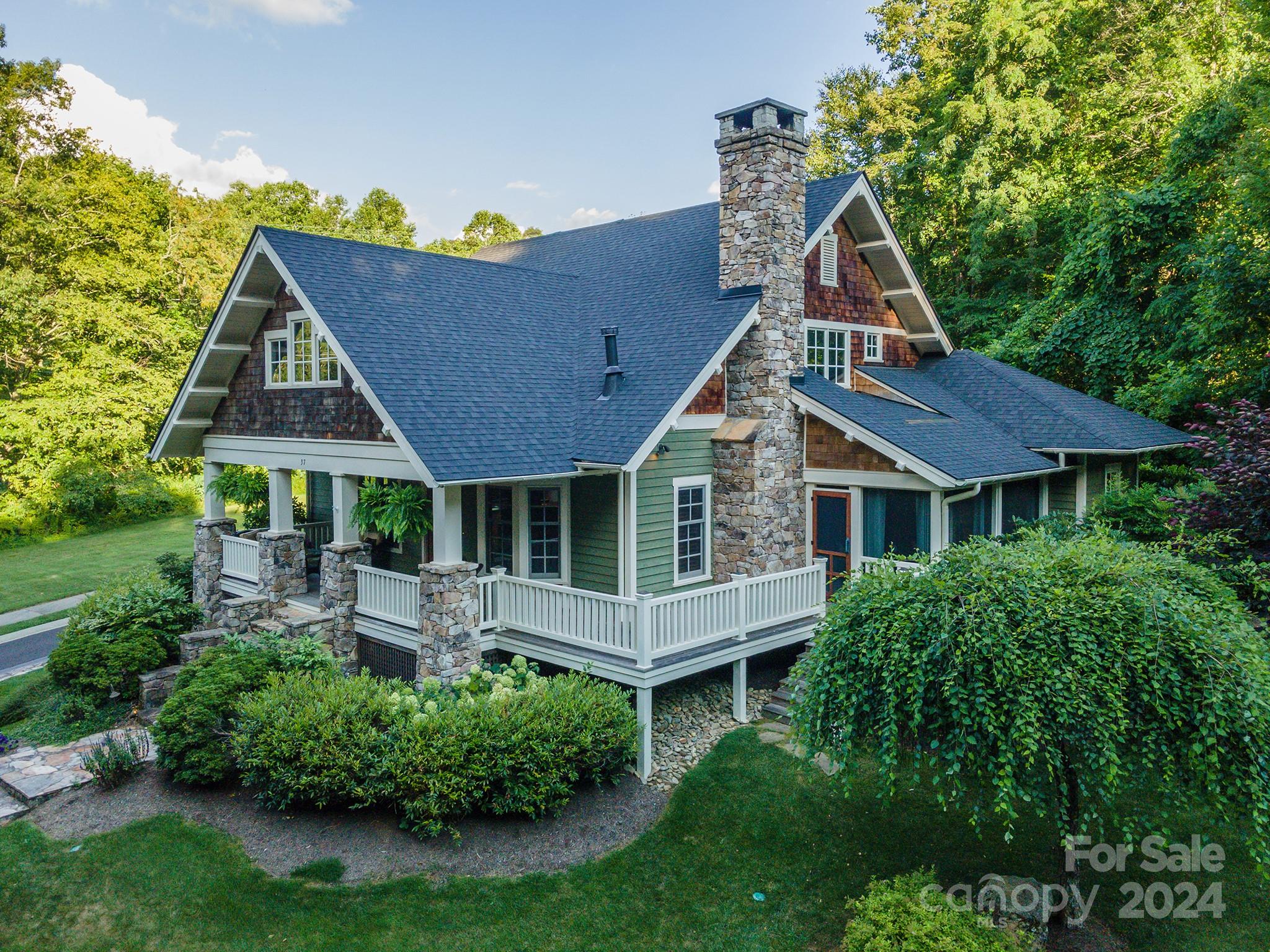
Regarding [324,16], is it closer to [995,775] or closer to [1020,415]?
[1020,415]

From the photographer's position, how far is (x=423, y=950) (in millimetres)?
7355

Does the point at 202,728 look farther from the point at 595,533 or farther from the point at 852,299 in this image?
the point at 852,299

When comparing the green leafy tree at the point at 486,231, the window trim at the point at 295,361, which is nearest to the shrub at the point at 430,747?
the window trim at the point at 295,361

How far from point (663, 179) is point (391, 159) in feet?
64.2

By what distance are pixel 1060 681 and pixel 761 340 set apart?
8674mm

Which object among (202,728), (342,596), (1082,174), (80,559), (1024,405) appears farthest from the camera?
(1082,174)

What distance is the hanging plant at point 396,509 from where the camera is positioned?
12.0 metres

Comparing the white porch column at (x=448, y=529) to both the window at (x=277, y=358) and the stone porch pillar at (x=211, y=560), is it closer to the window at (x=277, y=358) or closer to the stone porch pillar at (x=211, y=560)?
the window at (x=277, y=358)

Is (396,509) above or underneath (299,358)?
underneath

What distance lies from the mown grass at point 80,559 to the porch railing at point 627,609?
563 inches

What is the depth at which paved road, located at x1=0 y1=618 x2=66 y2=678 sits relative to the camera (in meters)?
16.4

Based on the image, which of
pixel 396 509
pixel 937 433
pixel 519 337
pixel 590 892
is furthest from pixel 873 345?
Result: pixel 590 892

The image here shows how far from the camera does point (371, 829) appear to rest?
9141 mm

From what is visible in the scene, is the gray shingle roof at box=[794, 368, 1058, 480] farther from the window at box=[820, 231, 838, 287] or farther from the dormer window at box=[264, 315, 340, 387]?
the dormer window at box=[264, 315, 340, 387]
